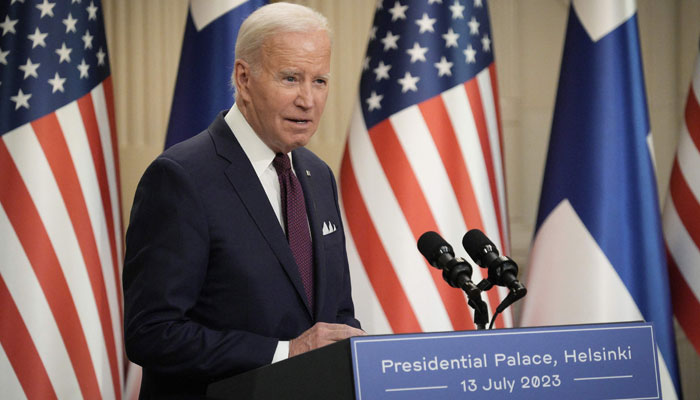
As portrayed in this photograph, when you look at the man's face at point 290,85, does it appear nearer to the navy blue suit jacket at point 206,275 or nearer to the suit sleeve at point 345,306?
the navy blue suit jacket at point 206,275

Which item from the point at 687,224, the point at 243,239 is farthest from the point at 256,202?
the point at 687,224

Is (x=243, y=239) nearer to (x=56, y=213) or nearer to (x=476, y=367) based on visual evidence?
(x=476, y=367)

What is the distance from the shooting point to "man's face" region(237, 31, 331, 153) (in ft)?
5.68

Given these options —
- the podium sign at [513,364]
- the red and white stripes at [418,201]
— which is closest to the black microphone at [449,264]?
the podium sign at [513,364]

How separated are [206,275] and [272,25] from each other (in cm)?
55

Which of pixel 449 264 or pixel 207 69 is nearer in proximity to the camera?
pixel 449 264

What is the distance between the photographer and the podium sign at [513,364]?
1.23 meters

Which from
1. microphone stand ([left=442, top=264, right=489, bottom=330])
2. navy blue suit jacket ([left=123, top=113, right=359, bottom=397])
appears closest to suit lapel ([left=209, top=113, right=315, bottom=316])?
navy blue suit jacket ([left=123, top=113, right=359, bottom=397])

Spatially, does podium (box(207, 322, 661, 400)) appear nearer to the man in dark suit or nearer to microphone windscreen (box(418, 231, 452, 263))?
the man in dark suit

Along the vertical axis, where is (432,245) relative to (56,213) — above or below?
below

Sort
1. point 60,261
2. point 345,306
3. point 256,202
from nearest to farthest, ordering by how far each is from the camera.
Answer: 1. point 256,202
2. point 345,306
3. point 60,261

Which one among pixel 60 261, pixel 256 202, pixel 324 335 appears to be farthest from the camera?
pixel 60 261

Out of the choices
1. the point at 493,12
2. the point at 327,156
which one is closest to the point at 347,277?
the point at 327,156

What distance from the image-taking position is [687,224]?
3.39m
